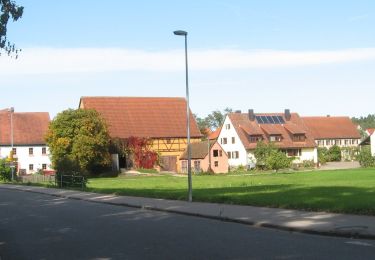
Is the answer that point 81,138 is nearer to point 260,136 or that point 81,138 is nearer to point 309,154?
point 260,136

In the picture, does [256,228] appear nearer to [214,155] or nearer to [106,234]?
[106,234]

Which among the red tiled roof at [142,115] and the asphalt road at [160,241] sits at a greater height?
the red tiled roof at [142,115]

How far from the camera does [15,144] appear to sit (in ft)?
320

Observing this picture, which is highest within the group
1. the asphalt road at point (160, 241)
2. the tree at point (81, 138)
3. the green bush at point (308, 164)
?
the tree at point (81, 138)

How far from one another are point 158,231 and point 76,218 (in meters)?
5.73

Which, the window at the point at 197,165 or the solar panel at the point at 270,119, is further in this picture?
the solar panel at the point at 270,119

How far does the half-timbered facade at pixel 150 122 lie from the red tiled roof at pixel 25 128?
45.2ft

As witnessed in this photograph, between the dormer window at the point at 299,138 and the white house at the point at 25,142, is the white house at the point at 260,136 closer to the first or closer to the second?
the dormer window at the point at 299,138

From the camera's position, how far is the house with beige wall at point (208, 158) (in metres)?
83.6

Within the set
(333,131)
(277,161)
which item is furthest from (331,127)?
(277,161)

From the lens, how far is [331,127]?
5123 inches

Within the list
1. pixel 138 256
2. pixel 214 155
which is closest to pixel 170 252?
pixel 138 256

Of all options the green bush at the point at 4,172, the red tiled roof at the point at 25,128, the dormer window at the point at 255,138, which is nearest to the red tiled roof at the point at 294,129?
the dormer window at the point at 255,138

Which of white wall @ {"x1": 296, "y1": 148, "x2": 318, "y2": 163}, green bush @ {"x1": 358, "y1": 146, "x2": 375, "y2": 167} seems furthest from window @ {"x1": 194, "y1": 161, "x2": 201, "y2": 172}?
green bush @ {"x1": 358, "y1": 146, "x2": 375, "y2": 167}
